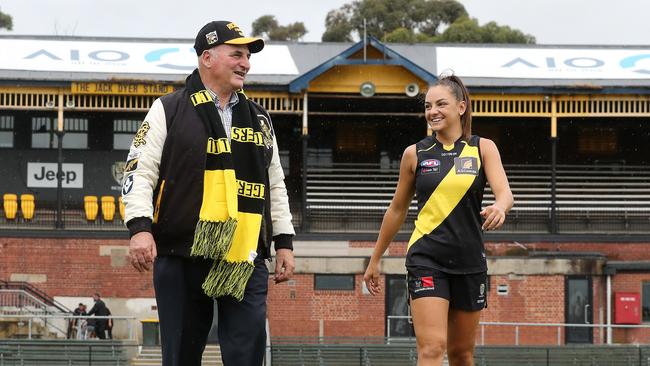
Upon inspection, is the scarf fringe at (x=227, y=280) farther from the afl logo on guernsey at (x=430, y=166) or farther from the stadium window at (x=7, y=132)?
the stadium window at (x=7, y=132)

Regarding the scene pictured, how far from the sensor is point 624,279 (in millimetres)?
30578

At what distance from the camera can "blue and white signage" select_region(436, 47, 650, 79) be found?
114ft

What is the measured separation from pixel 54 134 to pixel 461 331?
2882cm

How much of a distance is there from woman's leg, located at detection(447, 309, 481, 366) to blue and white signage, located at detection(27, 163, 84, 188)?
2831cm

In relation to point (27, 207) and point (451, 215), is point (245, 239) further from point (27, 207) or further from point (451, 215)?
point (27, 207)

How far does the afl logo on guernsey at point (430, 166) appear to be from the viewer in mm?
8086

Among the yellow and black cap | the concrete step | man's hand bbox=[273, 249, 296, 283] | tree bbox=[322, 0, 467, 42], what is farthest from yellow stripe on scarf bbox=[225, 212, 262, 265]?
tree bbox=[322, 0, 467, 42]

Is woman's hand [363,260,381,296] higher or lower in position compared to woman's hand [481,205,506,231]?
lower

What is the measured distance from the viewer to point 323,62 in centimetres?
3428

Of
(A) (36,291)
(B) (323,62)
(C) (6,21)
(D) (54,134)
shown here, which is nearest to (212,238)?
(A) (36,291)

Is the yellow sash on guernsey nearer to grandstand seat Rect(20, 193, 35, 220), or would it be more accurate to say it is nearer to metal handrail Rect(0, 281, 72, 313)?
metal handrail Rect(0, 281, 72, 313)

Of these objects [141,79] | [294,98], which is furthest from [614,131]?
[141,79]

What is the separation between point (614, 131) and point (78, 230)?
622 inches

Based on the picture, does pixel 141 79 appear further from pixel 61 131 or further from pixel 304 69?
pixel 304 69
